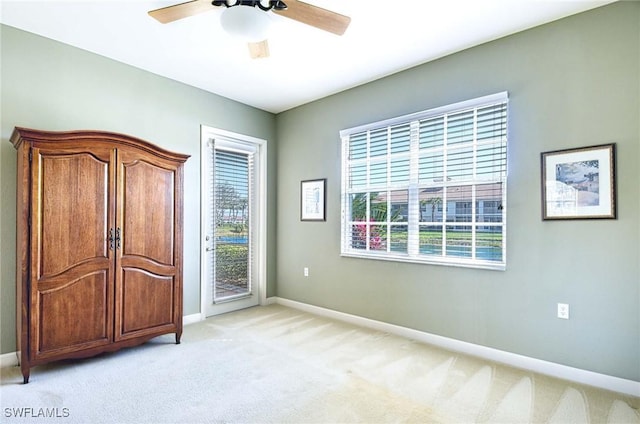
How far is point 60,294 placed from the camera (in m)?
2.50

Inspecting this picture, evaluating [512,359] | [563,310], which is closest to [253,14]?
[563,310]

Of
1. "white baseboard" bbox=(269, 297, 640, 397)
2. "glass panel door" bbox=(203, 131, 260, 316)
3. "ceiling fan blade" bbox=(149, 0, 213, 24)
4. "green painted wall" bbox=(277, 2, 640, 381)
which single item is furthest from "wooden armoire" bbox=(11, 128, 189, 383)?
"green painted wall" bbox=(277, 2, 640, 381)

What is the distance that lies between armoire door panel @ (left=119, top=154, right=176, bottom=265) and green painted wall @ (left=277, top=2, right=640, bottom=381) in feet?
6.93

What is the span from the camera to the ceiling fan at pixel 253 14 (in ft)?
6.28

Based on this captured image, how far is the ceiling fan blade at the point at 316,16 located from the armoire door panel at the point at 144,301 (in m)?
2.35

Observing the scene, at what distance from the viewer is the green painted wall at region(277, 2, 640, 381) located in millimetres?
2287

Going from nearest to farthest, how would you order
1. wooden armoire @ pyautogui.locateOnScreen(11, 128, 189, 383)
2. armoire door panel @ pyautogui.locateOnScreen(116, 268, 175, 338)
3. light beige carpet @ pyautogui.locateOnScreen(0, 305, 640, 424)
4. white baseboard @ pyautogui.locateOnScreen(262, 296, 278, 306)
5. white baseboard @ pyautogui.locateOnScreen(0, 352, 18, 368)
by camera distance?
light beige carpet @ pyautogui.locateOnScreen(0, 305, 640, 424), wooden armoire @ pyautogui.locateOnScreen(11, 128, 189, 383), white baseboard @ pyautogui.locateOnScreen(0, 352, 18, 368), armoire door panel @ pyautogui.locateOnScreen(116, 268, 175, 338), white baseboard @ pyautogui.locateOnScreen(262, 296, 278, 306)

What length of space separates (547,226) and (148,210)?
3249mm

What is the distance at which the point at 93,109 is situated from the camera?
3.13 m

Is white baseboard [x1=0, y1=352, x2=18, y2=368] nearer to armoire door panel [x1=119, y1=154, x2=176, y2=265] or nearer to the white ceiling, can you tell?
armoire door panel [x1=119, y1=154, x2=176, y2=265]

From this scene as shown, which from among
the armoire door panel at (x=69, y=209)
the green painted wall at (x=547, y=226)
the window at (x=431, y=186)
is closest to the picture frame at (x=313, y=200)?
the window at (x=431, y=186)

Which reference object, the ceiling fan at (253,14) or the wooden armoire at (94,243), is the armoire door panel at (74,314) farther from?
the ceiling fan at (253,14)

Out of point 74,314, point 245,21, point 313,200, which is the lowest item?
point 74,314

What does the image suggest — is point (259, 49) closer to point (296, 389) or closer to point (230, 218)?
point (230, 218)
